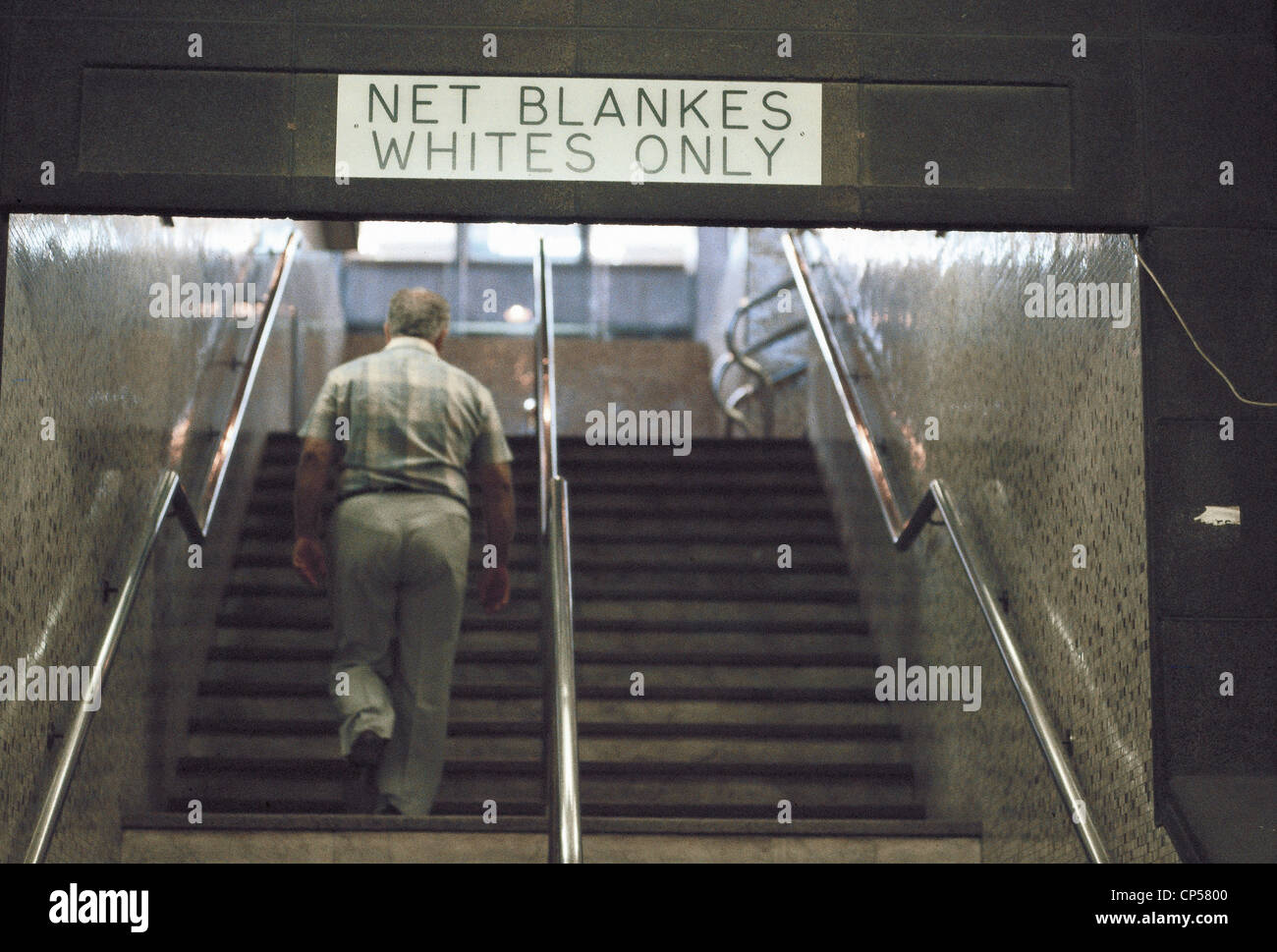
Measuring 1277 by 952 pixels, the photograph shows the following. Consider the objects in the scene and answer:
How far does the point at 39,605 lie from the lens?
341 cm

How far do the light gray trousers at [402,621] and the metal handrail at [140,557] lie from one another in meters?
0.49

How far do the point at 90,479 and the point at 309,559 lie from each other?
0.63 m

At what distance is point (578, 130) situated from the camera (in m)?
3.23

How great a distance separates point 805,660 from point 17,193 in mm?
3057

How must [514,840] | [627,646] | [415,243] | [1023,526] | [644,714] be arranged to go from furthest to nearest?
1. [415,243]
2. [627,646]
3. [644,714]
4. [1023,526]
5. [514,840]

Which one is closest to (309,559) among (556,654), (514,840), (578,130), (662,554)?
(514,840)

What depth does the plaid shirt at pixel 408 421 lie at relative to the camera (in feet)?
13.8

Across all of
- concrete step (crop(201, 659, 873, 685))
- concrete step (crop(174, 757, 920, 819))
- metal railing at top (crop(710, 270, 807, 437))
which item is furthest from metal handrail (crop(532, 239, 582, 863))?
metal railing at top (crop(710, 270, 807, 437))

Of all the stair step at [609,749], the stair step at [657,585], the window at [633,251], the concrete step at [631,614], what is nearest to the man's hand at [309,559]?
the stair step at [609,749]

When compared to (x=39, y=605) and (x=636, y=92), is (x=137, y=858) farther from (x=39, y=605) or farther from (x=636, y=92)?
(x=636, y=92)

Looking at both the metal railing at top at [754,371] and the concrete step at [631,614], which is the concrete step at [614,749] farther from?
the metal railing at top at [754,371]

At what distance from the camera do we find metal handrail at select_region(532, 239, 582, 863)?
2.75 m

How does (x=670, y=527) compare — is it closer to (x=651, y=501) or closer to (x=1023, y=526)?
(x=651, y=501)
